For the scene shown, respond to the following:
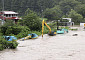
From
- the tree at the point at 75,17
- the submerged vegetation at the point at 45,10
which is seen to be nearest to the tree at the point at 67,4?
the submerged vegetation at the point at 45,10

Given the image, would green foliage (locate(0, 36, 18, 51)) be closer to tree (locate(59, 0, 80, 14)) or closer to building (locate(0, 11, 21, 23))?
building (locate(0, 11, 21, 23))

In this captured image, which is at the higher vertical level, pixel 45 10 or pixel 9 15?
pixel 45 10

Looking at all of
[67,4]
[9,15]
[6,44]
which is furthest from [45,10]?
[6,44]

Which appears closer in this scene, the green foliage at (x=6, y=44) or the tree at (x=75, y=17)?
the green foliage at (x=6, y=44)

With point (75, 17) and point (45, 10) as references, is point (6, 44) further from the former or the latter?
point (45, 10)

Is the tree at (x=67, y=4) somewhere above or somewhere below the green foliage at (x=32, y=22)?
above

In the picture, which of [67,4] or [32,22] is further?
[67,4]

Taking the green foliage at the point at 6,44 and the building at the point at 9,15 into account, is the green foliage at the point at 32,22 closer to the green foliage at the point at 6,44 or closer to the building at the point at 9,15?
the green foliage at the point at 6,44

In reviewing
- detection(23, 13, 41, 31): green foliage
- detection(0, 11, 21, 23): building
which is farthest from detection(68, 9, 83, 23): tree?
detection(23, 13, 41, 31): green foliage

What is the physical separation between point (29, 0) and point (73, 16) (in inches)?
711

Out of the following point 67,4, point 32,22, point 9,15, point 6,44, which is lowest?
point 6,44

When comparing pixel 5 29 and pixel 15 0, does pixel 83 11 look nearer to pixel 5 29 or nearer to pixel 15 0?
pixel 15 0

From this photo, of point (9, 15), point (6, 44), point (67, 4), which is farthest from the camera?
point (67, 4)

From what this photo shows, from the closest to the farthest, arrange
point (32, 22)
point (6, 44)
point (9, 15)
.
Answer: point (6, 44) → point (32, 22) → point (9, 15)
